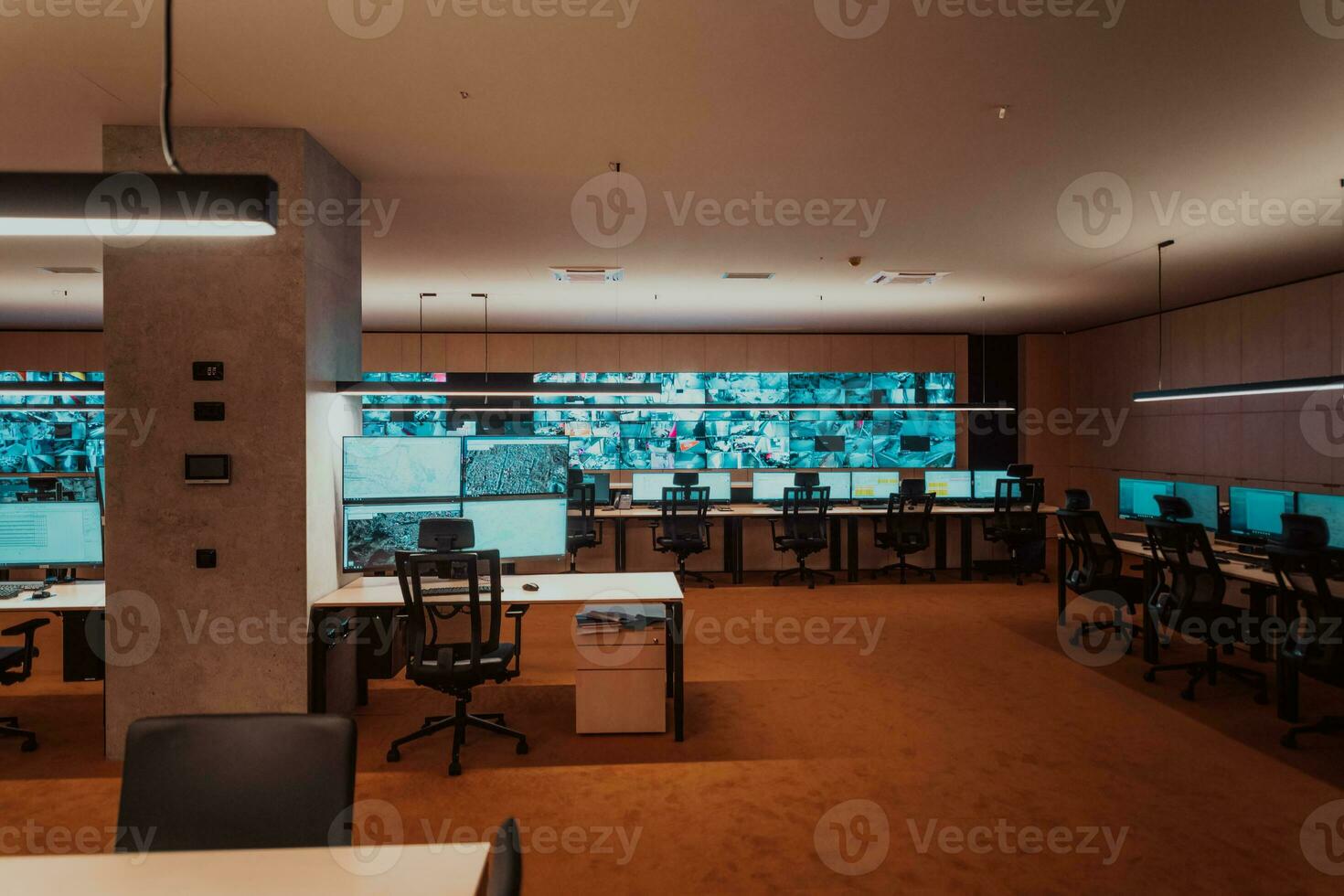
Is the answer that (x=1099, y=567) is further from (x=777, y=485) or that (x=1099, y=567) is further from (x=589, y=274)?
(x=589, y=274)

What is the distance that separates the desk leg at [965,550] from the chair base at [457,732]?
6.17 m

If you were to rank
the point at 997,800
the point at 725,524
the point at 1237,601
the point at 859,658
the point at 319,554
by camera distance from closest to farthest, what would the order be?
the point at 997,800 → the point at 319,554 → the point at 859,658 → the point at 1237,601 → the point at 725,524

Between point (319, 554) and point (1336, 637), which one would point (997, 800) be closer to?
point (1336, 637)

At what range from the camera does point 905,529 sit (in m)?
8.54

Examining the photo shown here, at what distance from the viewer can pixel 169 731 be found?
1731mm

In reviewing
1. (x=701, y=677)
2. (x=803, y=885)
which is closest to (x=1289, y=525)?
(x=701, y=677)

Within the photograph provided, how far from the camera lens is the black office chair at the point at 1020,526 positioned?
27.7ft

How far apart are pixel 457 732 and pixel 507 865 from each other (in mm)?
2876

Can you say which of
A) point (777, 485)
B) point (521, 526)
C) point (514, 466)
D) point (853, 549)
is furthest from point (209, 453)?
point (853, 549)

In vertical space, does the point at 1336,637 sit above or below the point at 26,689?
above

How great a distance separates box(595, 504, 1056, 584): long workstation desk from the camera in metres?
8.41

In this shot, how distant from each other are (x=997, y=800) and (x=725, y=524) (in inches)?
221

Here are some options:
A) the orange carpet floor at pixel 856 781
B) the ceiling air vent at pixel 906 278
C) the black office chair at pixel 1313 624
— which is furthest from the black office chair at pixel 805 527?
the black office chair at pixel 1313 624

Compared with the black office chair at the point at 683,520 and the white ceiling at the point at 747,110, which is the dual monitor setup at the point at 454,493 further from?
the black office chair at the point at 683,520
